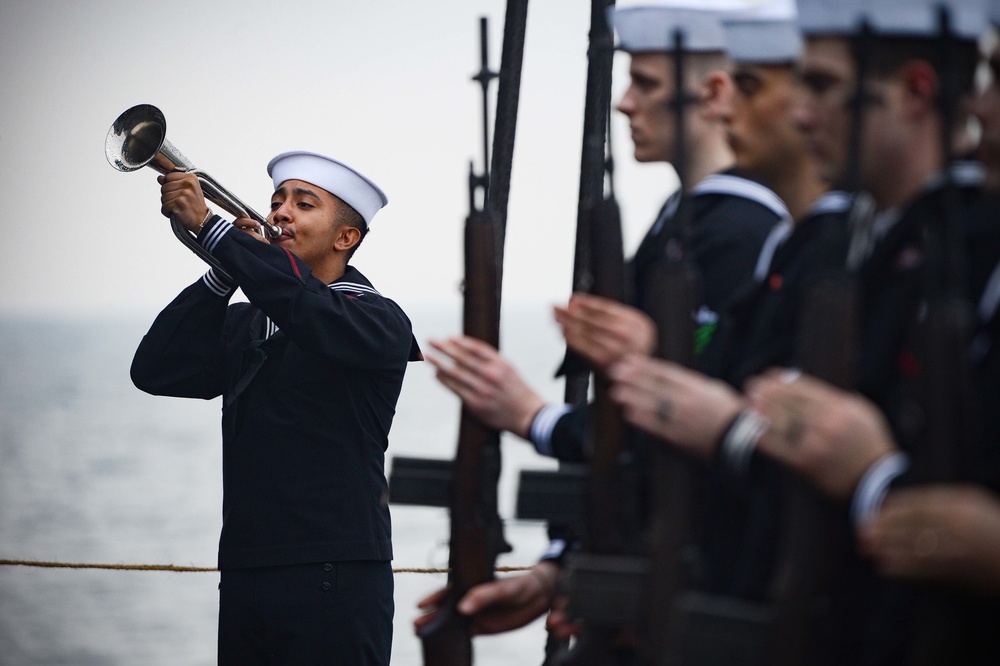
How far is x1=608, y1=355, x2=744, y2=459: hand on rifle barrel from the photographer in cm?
224

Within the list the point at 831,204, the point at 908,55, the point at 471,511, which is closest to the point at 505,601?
the point at 471,511

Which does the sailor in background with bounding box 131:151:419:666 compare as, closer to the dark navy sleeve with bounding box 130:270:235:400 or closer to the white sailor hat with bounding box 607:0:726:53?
the dark navy sleeve with bounding box 130:270:235:400

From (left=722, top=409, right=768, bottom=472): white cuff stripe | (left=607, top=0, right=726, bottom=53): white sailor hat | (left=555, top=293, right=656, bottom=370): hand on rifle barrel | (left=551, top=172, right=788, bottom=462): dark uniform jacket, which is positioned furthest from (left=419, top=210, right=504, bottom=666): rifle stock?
(left=722, top=409, right=768, bottom=472): white cuff stripe

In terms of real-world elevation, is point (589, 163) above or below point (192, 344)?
above

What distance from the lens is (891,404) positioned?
7.11ft

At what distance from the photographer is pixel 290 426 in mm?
4461

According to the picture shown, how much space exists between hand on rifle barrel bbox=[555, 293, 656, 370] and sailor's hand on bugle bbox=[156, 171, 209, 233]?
2258 mm

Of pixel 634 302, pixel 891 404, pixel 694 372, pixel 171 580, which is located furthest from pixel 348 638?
Result: pixel 171 580

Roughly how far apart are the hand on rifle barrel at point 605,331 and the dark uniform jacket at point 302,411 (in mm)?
1944

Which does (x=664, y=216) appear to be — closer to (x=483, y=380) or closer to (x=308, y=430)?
(x=483, y=380)

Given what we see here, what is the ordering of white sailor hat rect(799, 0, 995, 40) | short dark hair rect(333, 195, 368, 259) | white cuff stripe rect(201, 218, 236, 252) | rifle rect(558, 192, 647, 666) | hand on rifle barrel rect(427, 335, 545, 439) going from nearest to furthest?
white sailor hat rect(799, 0, 995, 40) → rifle rect(558, 192, 647, 666) → hand on rifle barrel rect(427, 335, 545, 439) → white cuff stripe rect(201, 218, 236, 252) → short dark hair rect(333, 195, 368, 259)

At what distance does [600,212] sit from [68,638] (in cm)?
1162

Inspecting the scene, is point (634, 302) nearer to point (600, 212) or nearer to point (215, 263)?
point (600, 212)

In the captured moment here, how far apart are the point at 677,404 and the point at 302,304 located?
2.33 metres
